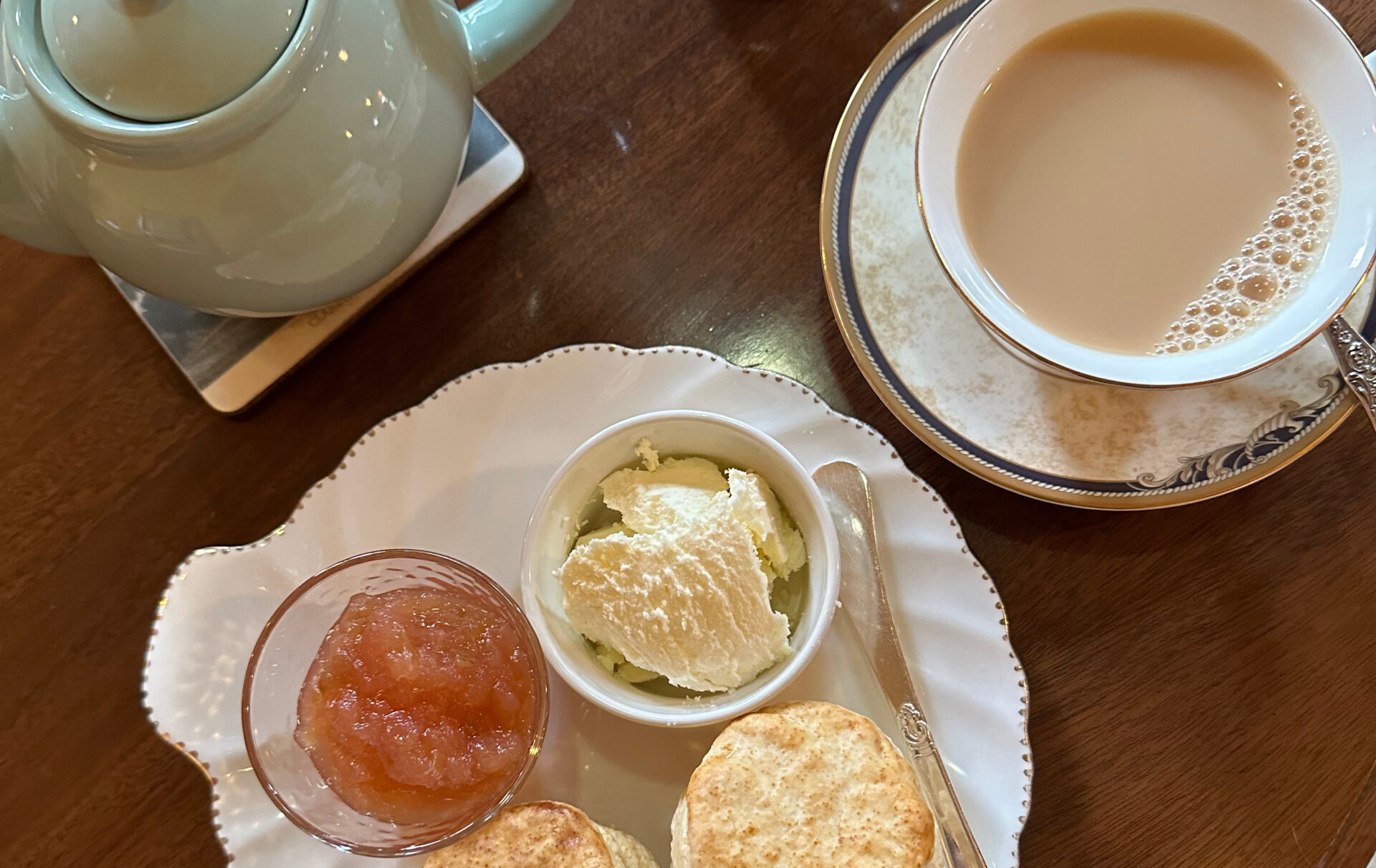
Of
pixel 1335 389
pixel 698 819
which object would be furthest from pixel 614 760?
pixel 1335 389

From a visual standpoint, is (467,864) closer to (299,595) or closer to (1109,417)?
(299,595)

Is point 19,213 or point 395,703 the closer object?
point 19,213

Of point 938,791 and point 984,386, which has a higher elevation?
point 984,386

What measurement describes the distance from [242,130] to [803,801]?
0.80m

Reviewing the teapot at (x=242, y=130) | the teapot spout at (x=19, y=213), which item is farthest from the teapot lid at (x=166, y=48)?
the teapot spout at (x=19, y=213)

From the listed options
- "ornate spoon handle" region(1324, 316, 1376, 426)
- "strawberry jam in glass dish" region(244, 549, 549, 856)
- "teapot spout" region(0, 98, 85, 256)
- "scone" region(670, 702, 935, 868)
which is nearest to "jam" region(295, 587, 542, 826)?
"strawberry jam in glass dish" region(244, 549, 549, 856)

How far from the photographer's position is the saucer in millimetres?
1042

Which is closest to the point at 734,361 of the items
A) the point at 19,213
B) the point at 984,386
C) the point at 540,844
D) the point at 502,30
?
the point at 984,386

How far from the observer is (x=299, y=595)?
3.36ft

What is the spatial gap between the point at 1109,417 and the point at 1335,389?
231 millimetres

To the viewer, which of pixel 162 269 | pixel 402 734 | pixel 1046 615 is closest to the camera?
pixel 162 269

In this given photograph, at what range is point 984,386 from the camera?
1.08 metres

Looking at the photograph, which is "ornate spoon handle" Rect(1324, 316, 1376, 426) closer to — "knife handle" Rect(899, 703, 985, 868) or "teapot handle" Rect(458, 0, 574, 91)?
"knife handle" Rect(899, 703, 985, 868)

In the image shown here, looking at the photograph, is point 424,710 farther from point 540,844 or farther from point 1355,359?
point 1355,359
